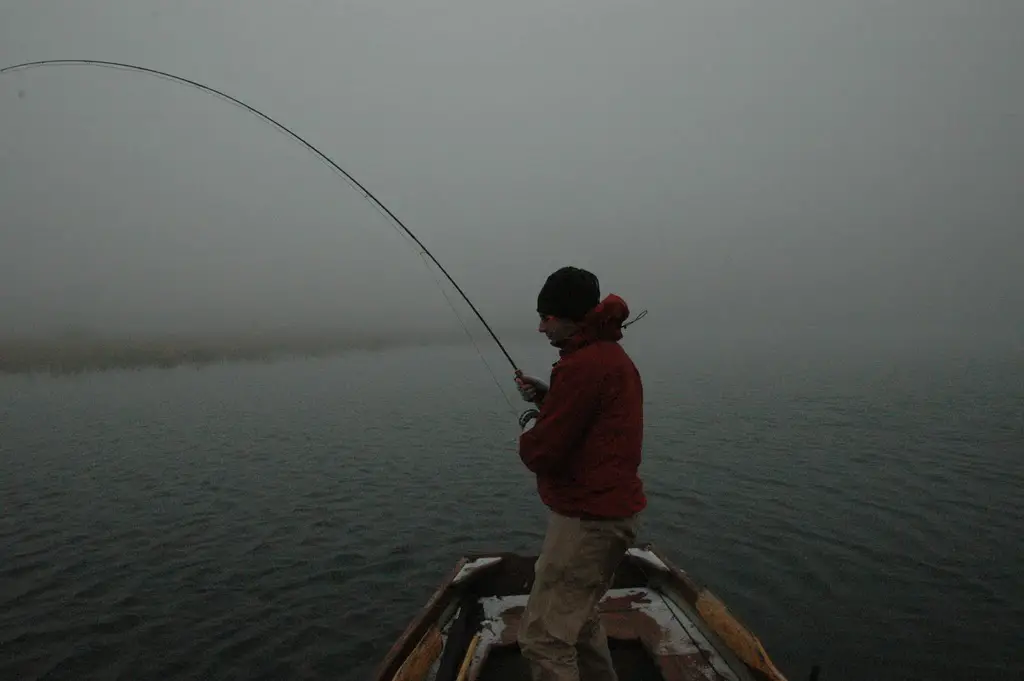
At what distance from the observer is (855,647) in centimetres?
764

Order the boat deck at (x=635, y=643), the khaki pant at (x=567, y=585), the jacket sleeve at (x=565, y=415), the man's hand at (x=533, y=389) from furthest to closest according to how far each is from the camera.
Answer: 1. the boat deck at (x=635, y=643)
2. the man's hand at (x=533, y=389)
3. the khaki pant at (x=567, y=585)
4. the jacket sleeve at (x=565, y=415)

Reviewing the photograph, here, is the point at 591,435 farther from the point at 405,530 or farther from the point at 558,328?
the point at 405,530

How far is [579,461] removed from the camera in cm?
321

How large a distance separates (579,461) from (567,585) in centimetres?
76

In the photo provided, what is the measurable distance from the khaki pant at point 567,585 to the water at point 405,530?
4.79 metres

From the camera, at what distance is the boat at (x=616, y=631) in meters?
4.71

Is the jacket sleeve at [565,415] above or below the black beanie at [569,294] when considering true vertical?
below

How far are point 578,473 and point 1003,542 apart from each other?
12873 millimetres

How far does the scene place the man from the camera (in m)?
3.12

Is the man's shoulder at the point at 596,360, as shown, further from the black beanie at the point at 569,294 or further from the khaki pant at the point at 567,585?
the khaki pant at the point at 567,585

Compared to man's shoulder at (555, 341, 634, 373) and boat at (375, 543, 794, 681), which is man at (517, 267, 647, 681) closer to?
man's shoulder at (555, 341, 634, 373)

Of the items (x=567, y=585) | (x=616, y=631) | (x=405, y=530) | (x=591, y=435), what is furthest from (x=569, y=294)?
(x=405, y=530)

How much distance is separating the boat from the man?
1807 millimetres

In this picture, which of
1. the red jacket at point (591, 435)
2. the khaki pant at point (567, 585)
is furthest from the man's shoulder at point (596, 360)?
the khaki pant at point (567, 585)
